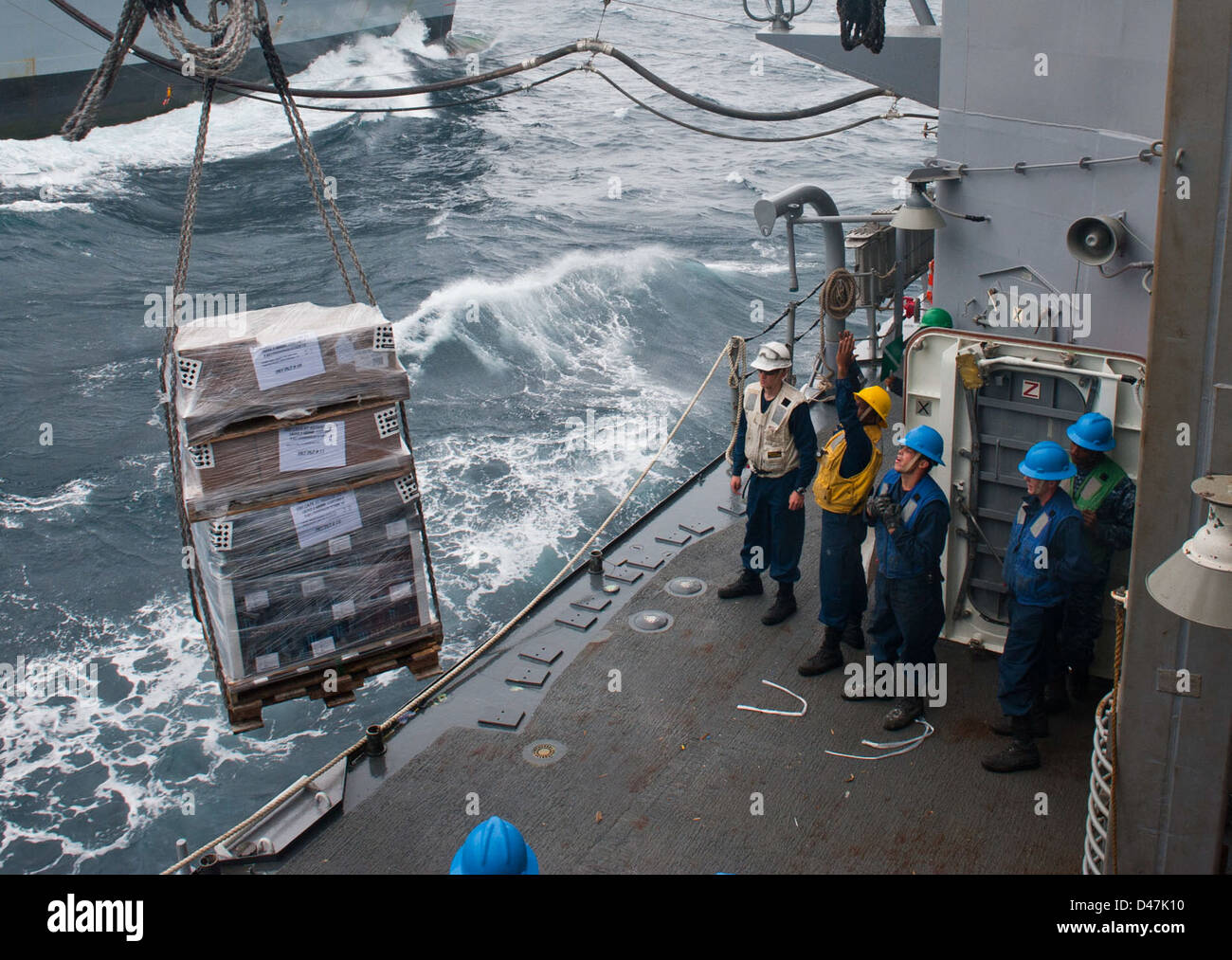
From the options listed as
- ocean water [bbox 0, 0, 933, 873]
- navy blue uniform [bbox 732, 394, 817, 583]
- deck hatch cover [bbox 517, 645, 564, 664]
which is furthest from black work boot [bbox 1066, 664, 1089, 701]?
ocean water [bbox 0, 0, 933, 873]

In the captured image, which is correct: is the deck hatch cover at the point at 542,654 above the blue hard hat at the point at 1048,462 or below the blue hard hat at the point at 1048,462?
below

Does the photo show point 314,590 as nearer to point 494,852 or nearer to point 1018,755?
point 494,852

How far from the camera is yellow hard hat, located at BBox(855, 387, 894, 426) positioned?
6.80m

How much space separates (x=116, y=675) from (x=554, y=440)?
7.17 m

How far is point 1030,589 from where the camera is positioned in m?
6.00

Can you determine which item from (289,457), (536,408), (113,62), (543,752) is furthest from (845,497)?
(536,408)

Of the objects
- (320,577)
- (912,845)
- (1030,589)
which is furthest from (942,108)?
(320,577)

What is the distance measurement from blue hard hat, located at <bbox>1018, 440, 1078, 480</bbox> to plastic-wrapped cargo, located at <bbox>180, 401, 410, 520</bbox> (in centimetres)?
324

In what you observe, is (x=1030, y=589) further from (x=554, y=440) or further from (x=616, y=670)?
(x=554, y=440)

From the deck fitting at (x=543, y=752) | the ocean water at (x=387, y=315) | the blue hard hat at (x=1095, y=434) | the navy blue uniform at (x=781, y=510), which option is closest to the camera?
the blue hard hat at (x=1095, y=434)

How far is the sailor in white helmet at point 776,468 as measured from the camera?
23.9 ft

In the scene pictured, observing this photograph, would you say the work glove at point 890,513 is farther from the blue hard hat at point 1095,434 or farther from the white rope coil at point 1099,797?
the white rope coil at point 1099,797

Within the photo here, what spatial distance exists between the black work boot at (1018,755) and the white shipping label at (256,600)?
13.2 ft

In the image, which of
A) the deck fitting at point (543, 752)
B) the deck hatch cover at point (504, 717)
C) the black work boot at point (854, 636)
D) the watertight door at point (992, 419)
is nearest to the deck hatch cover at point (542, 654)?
the deck hatch cover at point (504, 717)
